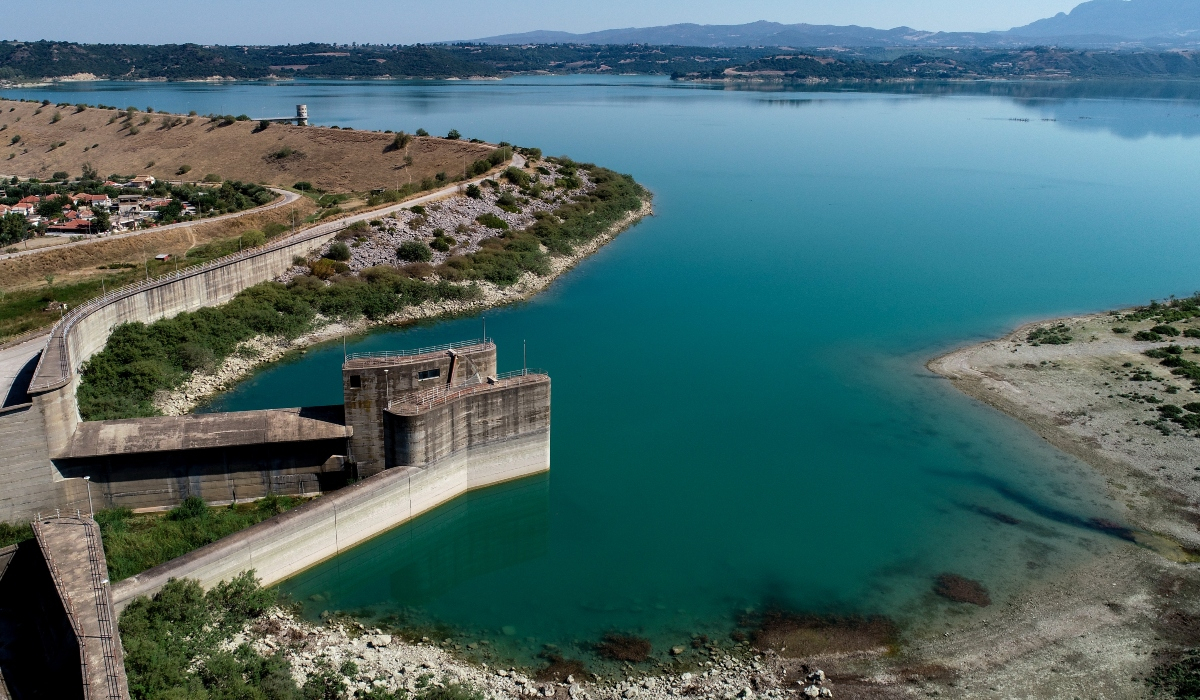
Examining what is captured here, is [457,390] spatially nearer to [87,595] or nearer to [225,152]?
[87,595]

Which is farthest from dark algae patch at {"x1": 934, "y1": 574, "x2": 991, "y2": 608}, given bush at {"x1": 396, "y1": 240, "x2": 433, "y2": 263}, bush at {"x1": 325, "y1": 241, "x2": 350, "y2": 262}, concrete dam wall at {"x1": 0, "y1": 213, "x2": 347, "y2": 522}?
bush at {"x1": 325, "y1": 241, "x2": 350, "y2": 262}

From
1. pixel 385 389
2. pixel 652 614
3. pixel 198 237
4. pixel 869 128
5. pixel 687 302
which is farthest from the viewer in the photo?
pixel 869 128

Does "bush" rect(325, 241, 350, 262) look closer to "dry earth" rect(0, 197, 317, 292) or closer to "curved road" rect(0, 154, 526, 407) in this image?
"curved road" rect(0, 154, 526, 407)

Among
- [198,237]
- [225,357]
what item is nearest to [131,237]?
[198,237]

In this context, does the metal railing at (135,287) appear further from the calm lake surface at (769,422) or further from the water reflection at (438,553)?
the water reflection at (438,553)

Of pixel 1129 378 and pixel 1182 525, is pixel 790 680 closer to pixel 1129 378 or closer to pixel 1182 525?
pixel 1182 525

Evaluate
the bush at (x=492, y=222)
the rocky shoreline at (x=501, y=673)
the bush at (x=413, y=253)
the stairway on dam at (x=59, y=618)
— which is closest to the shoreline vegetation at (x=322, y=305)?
the bush at (x=492, y=222)
